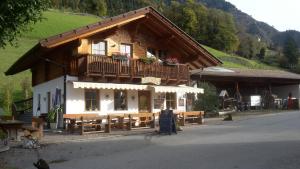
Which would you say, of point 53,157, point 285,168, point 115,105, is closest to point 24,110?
point 115,105

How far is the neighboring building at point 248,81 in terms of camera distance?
123 ft

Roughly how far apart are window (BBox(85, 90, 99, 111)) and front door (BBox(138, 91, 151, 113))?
3.18 metres

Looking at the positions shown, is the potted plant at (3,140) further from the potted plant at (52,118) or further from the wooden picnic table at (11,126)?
the potted plant at (52,118)

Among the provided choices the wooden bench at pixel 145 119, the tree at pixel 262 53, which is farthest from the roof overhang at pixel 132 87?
the tree at pixel 262 53

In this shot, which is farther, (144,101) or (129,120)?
(144,101)

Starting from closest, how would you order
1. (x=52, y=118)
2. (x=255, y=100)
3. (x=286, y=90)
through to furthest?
(x=52, y=118) < (x=255, y=100) < (x=286, y=90)

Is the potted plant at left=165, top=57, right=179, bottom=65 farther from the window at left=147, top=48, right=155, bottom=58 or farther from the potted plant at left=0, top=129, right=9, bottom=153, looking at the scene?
the potted plant at left=0, top=129, right=9, bottom=153

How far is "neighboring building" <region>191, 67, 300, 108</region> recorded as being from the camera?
3736 cm

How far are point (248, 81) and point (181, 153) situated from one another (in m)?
30.0

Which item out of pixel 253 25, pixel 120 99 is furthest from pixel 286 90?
pixel 253 25

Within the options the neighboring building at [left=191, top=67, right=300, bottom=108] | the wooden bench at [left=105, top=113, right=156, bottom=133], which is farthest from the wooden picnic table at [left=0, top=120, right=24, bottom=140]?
the neighboring building at [left=191, top=67, right=300, bottom=108]

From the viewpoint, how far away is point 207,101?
108ft

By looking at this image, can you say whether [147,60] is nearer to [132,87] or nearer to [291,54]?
[132,87]

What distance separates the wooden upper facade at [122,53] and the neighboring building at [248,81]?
6572 millimetres
